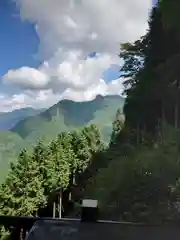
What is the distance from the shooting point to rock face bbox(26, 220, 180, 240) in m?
3.45

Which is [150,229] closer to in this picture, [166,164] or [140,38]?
[166,164]

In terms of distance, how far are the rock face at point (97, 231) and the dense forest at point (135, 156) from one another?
4453 millimetres

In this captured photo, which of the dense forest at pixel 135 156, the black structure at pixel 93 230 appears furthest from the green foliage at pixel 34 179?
the black structure at pixel 93 230

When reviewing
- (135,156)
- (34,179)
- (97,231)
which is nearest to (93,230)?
(97,231)

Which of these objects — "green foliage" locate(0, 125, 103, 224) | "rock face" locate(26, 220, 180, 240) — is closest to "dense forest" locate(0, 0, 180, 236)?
"green foliage" locate(0, 125, 103, 224)

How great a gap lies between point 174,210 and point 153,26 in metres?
15.1

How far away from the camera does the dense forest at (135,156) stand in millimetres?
10570

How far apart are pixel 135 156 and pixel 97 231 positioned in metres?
9.51

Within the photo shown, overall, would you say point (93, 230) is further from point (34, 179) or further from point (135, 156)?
point (34, 179)

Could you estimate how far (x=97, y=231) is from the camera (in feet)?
11.6

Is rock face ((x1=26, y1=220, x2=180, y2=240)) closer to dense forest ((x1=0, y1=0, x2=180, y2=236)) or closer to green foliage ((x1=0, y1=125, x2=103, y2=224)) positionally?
dense forest ((x1=0, y1=0, x2=180, y2=236))

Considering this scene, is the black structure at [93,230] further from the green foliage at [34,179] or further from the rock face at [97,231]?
the green foliage at [34,179]

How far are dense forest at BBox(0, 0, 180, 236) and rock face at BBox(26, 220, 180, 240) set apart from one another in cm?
445

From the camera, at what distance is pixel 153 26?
2292cm
